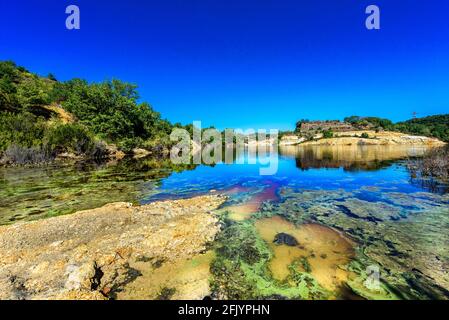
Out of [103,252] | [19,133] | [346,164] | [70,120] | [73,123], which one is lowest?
[103,252]

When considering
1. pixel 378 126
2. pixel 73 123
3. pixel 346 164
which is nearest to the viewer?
pixel 346 164

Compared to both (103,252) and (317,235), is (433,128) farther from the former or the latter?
(103,252)

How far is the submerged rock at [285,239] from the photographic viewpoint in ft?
18.1

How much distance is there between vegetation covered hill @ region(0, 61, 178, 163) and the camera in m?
26.2

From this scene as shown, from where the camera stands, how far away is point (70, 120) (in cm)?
4678

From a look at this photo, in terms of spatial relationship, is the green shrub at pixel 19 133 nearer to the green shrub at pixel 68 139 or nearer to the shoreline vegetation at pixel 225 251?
the green shrub at pixel 68 139

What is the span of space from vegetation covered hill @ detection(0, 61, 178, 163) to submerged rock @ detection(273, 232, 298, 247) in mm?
29299

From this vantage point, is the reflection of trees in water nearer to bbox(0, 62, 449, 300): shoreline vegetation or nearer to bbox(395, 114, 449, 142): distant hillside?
bbox(0, 62, 449, 300): shoreline vegetation

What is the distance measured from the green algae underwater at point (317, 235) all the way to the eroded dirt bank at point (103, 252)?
59cm

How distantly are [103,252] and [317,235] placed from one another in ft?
17.3

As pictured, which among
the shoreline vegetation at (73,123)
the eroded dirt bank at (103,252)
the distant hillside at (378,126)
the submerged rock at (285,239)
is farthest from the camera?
the distant hillside at (378,126)

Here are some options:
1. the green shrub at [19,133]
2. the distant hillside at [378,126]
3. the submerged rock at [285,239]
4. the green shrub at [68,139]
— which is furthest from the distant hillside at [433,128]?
the green shrub at [19,133]

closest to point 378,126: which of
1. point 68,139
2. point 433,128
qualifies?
point 433,128
